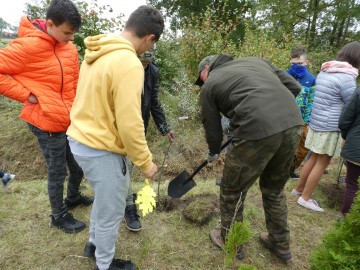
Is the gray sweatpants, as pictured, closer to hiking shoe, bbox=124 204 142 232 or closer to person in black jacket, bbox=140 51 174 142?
hiking shoe, bbox=124 204 142 232

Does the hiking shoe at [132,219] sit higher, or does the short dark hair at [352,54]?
the short dark hair at [352,54]

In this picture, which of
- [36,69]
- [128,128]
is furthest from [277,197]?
[36,69]

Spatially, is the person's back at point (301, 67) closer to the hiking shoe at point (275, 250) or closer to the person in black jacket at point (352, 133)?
the person in black jacket at point (352, 133)

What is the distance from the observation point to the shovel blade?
3205 mm

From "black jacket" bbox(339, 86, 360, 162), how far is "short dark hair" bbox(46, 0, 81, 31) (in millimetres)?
2852

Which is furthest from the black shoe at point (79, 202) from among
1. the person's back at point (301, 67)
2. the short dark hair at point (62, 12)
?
the person's back at point (301, 67)

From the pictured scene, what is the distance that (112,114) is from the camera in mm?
1726

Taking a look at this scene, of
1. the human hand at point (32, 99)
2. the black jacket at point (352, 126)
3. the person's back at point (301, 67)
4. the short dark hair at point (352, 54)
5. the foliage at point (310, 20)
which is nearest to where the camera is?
the human hand at point (32, 99)

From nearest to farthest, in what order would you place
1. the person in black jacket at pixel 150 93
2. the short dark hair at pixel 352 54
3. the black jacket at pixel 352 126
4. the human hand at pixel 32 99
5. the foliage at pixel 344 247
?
the foliage at pixel 344 247 → the human hand at pixel 32 99 → the person in black jacket at pixel 150 93 → the black jacket at pixel 352 126 → the short dark hair at pixel 352 54

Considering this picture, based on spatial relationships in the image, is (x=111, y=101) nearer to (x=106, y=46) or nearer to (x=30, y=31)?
(x=106, y=46)

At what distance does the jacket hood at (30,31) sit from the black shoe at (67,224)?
1752mm

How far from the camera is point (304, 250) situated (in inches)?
111

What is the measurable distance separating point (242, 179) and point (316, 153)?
1710 millimetres

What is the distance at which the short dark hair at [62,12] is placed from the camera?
214cm
